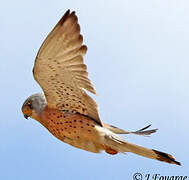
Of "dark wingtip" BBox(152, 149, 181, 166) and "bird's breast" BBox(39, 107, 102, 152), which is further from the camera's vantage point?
"bird's breast" BBox(39, 107, 102, 152)

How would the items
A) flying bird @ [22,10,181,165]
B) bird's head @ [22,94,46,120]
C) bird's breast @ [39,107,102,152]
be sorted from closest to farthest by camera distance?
flying bird @ [22,10,181,165], bird's breast @ [39,107,102,152], bird's head @ [22,94,46,120]

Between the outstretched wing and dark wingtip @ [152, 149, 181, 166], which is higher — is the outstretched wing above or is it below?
above

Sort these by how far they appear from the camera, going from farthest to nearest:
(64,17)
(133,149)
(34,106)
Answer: (34,106)
(133,149)
(64,17)

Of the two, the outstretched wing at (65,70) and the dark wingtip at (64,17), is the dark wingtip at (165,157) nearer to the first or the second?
the outstretched wing at (65,70)

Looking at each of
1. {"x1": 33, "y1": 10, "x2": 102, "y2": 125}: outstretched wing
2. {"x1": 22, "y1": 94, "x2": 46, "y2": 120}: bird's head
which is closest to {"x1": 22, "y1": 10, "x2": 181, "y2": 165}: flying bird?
{"x1": 33, "y1": 10, "x2": 102, "y2": 125}: outstretched wing

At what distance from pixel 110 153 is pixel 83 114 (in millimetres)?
579

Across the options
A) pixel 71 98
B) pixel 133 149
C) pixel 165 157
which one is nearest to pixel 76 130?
pixel 71 98

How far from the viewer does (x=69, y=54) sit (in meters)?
3.98

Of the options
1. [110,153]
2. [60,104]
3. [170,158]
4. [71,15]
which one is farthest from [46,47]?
[170,158]

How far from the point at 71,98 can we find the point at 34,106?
2.19 feet

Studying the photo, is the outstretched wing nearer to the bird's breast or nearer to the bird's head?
the bird's breast

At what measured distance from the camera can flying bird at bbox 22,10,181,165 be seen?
12.7 feet

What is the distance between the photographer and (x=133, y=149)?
403 cm

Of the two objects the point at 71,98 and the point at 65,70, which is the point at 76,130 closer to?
the point at 71,98
